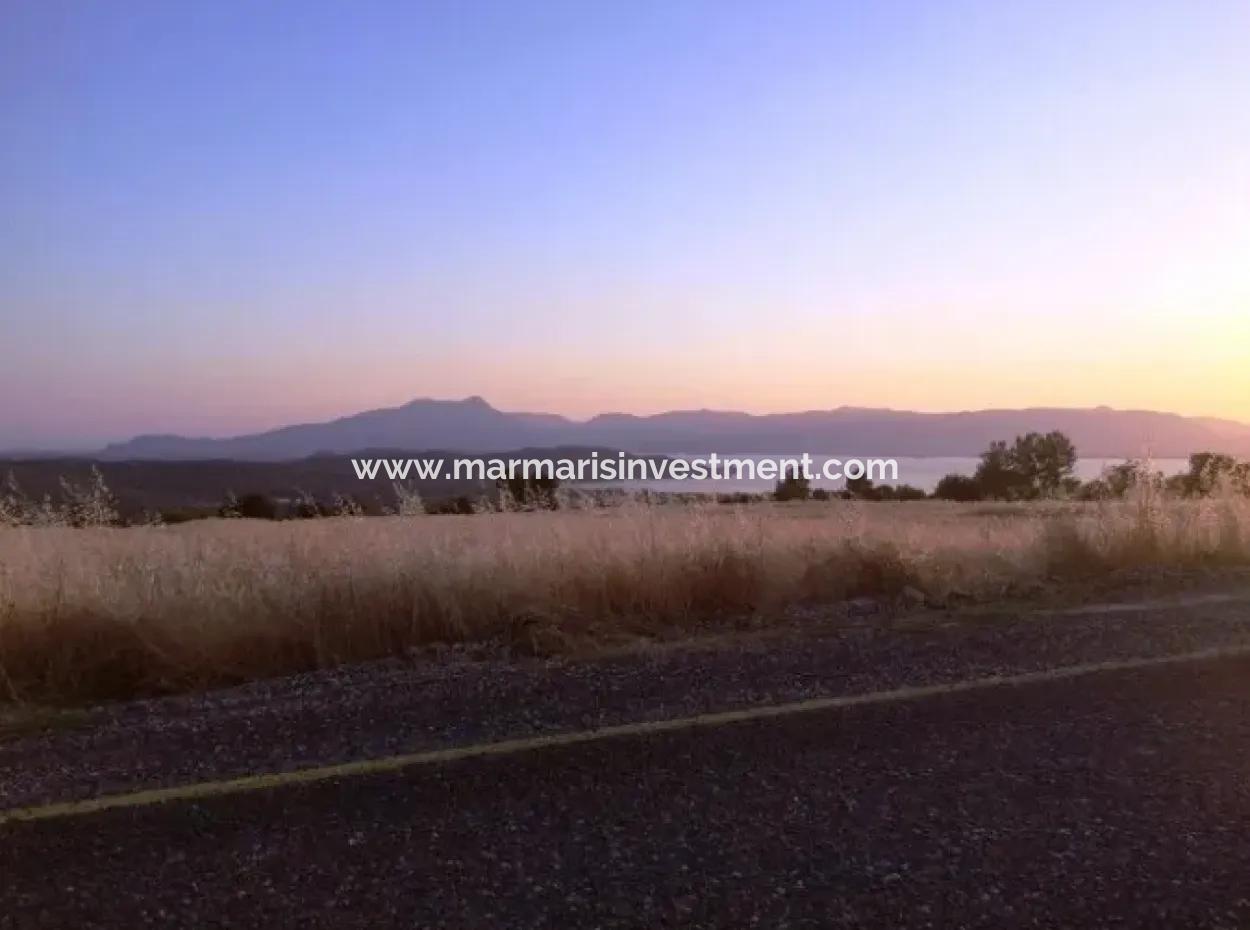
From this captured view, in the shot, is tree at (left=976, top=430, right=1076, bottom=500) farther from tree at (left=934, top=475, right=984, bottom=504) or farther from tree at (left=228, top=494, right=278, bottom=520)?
tree at (left=228, top=494, right=278, bottom=520)

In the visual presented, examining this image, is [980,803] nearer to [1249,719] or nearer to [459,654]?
[1249,719]

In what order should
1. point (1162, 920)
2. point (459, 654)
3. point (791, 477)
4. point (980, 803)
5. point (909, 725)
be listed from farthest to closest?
1. point (791, 477)
2. point (459, 654)
3. point (909, 725)
4. point (980, 803)
5. point (1162, 920)

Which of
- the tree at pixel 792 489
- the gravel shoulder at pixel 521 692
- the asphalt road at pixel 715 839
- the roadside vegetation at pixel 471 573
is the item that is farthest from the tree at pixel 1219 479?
the tree at pixel 792 489

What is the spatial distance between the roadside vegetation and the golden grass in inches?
0.8

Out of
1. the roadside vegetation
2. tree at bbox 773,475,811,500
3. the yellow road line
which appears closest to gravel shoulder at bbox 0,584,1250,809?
the yellow road line

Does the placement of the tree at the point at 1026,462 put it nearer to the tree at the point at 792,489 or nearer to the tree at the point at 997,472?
the tree at the point at 997,472

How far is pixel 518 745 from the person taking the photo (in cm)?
571

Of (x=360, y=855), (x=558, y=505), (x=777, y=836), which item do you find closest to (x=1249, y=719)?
(x=777, y=836)

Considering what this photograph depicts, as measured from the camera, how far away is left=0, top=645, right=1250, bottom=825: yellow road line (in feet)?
16.3

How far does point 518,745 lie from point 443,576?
388cm

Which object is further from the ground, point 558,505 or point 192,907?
point 558,505

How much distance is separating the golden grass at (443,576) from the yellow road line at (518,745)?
8.64 ft

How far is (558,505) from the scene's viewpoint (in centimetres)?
1382

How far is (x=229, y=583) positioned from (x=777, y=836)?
5.84m
